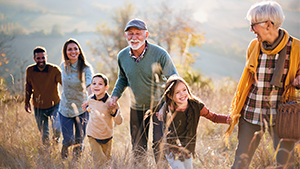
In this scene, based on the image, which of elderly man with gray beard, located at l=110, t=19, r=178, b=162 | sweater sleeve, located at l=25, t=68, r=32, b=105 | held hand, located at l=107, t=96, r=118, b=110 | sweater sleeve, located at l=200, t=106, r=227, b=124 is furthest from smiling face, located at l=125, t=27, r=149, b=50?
sweater sleeve, located at l=25, t=68, r=32, b=105

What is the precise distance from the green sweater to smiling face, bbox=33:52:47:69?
158 cm

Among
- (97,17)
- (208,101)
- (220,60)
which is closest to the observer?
(208,101)

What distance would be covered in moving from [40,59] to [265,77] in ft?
11.4

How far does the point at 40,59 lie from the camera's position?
3.88 metres

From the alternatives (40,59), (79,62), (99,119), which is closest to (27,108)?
(40,59)

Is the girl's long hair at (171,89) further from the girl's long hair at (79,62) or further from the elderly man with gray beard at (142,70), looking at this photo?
the girl's long hair at (79,62)

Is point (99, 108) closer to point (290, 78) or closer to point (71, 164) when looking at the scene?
point (71, 164)

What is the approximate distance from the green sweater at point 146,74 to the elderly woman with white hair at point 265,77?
3.31 ft

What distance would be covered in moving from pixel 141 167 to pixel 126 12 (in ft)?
52.9

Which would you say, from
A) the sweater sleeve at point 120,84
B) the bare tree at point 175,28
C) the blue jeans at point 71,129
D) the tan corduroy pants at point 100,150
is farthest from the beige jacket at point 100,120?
the bare tree at point 175,28

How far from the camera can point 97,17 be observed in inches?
1879

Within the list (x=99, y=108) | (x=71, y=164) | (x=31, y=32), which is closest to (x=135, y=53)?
(x=99, y=108)

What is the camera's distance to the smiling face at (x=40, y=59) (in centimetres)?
385

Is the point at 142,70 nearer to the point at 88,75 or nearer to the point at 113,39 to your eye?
the point at 88,75
